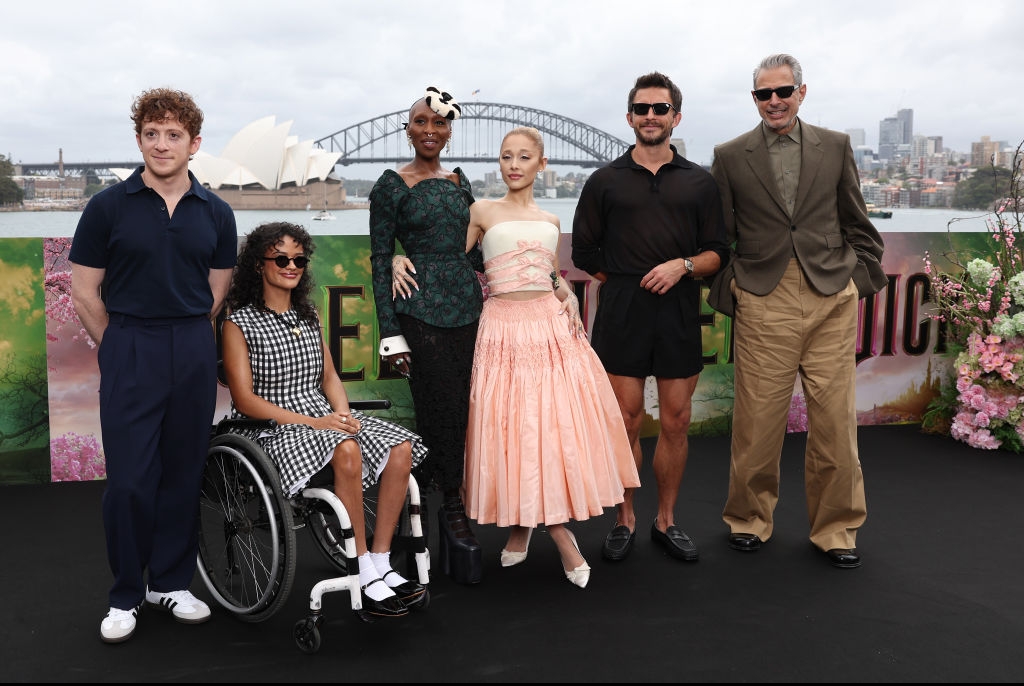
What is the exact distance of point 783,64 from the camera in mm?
3230

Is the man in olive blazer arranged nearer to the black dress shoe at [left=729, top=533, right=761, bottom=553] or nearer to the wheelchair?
the black dress shoe at [left=729, top=533, right=761, bottom=553]

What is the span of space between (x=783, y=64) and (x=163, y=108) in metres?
2.10

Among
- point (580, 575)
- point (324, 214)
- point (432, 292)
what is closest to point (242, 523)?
point (432, 292)

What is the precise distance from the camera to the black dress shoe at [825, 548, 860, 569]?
328 centimetres

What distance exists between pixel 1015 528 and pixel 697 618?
5.86 ft

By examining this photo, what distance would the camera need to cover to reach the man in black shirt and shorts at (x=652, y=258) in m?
3.20

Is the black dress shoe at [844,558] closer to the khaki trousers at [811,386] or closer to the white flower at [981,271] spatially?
the khaki trousers at [811,386]

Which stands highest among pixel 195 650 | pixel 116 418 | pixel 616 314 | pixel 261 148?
pixel 261 148

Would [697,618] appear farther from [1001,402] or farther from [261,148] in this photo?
[261,148]

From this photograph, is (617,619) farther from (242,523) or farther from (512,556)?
(242,523)

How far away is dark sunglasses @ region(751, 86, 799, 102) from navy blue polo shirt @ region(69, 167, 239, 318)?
197 cm

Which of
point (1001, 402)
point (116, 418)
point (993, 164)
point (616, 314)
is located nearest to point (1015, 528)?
point (1001, 402)

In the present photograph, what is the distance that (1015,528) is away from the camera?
12.3 feet

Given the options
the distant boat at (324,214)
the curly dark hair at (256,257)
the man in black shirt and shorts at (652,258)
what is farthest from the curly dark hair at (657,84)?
the distant boat at (324,214)
